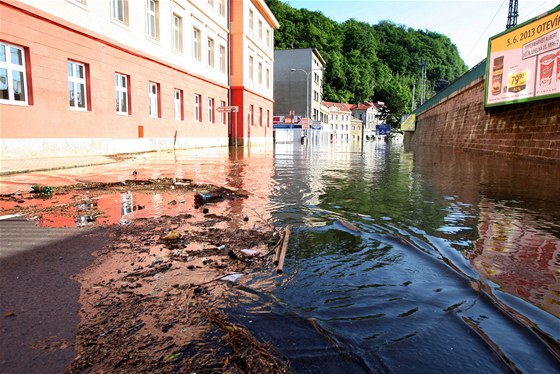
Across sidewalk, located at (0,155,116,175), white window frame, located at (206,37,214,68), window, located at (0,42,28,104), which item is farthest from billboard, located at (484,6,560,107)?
white window frame, located at (206,37,214,68)

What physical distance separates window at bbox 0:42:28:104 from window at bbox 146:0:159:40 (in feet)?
29.0

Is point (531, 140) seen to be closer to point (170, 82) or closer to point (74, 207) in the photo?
point (74, 207)

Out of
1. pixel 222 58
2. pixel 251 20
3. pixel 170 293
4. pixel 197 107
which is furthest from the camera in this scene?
pixel 251 20

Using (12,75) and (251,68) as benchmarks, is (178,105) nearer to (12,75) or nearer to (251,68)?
(12,75)

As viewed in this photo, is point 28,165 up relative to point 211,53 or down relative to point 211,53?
down

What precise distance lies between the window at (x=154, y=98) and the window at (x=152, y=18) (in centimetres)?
243

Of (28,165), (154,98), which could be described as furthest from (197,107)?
(28,165)

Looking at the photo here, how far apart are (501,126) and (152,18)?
17.7 m

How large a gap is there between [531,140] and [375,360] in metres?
16.5

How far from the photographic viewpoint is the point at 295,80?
70562 mm

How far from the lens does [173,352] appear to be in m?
1.90

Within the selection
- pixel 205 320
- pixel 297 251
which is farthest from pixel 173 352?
pixel 297 251

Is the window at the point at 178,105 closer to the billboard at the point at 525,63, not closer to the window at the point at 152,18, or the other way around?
the window at the point at 152,18

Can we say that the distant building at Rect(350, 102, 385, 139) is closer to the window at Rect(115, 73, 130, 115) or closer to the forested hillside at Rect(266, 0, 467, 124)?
the forested hillside at Rect(266, 0, 467, 124)
